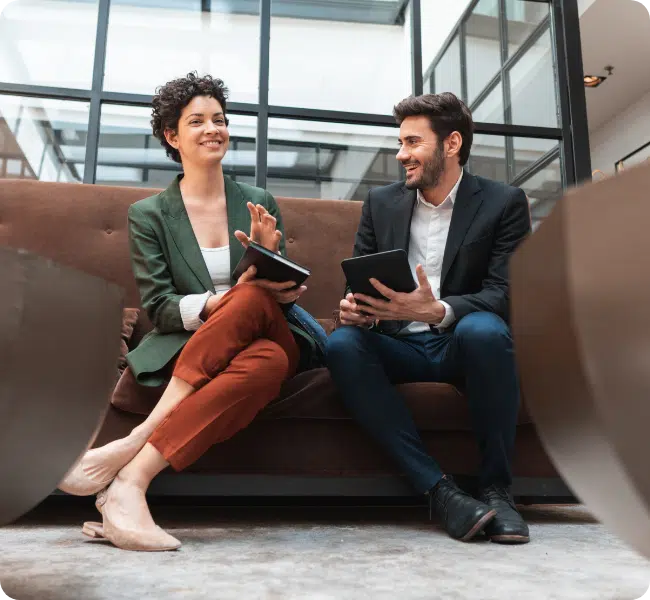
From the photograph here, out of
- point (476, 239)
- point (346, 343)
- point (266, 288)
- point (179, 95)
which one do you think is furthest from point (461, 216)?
point (179, 95)

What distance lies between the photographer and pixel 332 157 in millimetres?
3010

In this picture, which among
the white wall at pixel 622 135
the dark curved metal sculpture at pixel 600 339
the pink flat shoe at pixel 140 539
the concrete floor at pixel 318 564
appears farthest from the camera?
the white wall at pixel 622 135

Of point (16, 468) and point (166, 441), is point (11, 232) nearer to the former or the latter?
point (166, 441)

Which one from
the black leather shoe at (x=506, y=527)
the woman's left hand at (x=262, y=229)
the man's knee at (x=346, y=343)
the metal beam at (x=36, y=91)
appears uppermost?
the metal beam at (x=36, y=91)

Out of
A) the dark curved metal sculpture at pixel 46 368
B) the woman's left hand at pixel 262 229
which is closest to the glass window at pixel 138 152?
the woman's left hand at pixel 262 229

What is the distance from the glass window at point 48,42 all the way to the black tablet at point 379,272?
2.02 m

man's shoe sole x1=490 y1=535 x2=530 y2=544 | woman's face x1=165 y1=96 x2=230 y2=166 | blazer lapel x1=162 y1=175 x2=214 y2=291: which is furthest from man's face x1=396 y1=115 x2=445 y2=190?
man's shoe sole x1=490 y1=535 x2=530 y2=544

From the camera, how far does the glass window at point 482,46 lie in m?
Result: 3.31

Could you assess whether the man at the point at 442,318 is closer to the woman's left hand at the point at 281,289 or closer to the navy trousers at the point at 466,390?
the navy trousers at the point at 466,390

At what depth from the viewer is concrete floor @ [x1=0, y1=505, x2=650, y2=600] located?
2.63 ft

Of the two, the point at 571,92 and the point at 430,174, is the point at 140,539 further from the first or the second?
the point at 571,92

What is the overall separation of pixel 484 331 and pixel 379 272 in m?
0.26

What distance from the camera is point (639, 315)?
39cm

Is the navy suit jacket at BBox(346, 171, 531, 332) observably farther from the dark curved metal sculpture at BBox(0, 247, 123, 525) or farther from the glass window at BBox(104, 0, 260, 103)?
the glass window at BBox(104, 0, 260, 103)
